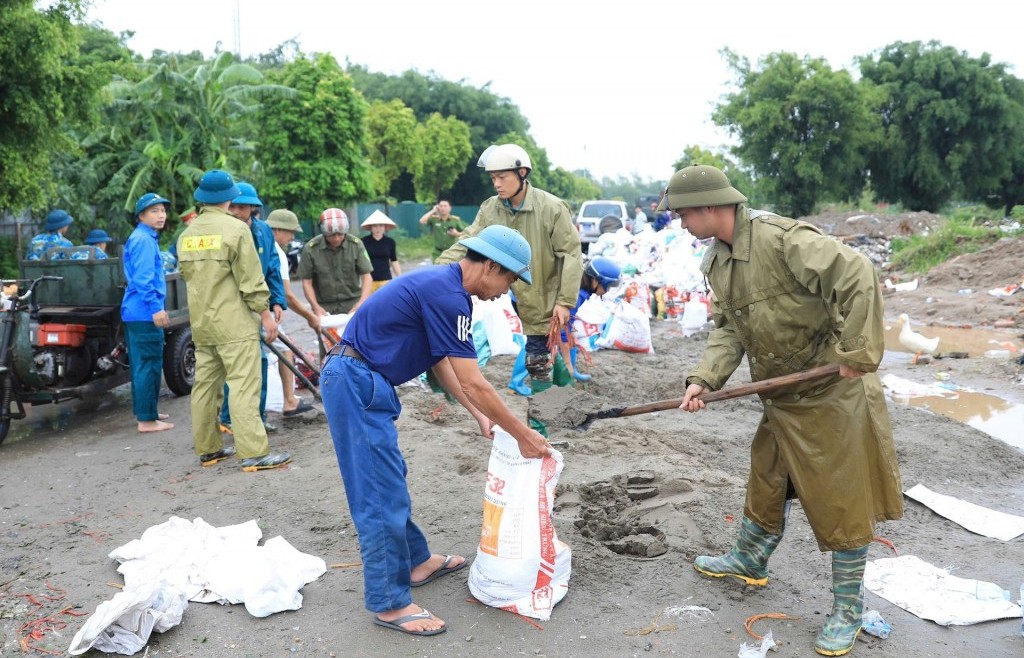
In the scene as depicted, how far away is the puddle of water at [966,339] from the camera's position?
32.5 feet

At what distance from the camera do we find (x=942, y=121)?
3042 centimetres

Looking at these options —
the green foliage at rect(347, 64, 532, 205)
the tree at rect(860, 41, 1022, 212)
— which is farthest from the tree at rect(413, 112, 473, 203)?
the tree at rect(860, 41, 1022, 212)

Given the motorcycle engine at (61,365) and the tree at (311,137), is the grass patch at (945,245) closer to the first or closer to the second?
the tree at (311,137)

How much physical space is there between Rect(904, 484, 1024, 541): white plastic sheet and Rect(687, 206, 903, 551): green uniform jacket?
1529 millimetres

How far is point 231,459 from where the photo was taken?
18.7ft

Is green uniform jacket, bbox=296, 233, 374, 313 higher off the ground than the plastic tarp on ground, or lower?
higher

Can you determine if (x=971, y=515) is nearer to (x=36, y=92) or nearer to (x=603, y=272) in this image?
(x=603, y=272)

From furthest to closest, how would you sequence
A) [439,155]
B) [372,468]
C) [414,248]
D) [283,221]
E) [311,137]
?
1. [439,155]
2. [414,248]
3. [311,137]
4. [283,221]
5. [372,468]

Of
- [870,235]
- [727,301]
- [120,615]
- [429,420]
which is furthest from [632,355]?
[870,235]

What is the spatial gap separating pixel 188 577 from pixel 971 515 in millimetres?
4118

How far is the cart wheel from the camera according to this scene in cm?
772

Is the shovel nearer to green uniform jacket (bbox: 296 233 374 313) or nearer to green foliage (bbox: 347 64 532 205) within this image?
green uniform jacket (bbox: 296 233 374 313)

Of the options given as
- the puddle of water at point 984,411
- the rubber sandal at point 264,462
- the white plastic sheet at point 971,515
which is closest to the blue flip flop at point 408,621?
the rubber sandal at point 264,462

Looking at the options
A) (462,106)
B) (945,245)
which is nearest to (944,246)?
(945,245)
